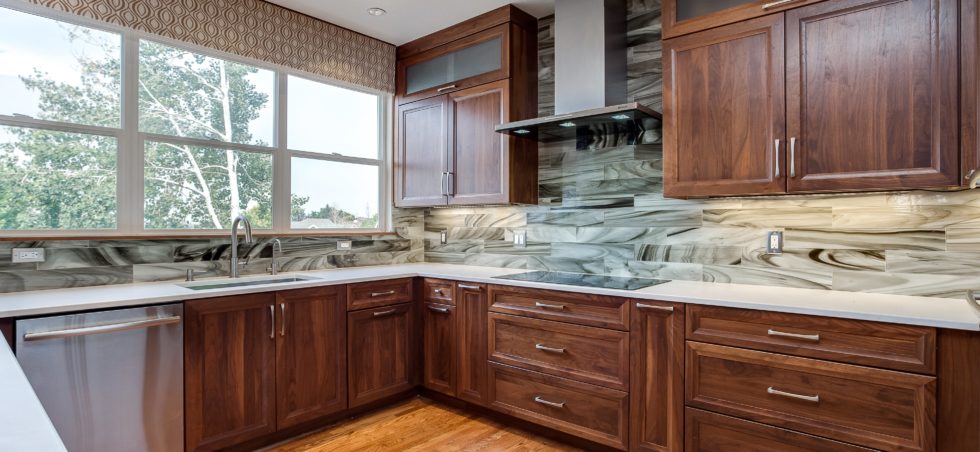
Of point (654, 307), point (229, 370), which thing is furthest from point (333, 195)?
point (654, 307)

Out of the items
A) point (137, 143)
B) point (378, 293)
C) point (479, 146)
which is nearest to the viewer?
point (137, 143)

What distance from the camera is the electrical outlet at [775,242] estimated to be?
96.4 inches

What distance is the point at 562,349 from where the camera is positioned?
255cm

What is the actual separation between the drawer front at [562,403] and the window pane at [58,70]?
2.52m

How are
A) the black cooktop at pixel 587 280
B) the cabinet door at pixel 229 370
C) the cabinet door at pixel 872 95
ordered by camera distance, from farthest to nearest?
the black cooktop at pixel 587 280 < the cabinet door at pixel 229 370 < the cabinet door at pixel 872 95

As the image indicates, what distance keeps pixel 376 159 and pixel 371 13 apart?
1.09m

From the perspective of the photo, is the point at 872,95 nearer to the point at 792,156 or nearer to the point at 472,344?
the point at 792,156

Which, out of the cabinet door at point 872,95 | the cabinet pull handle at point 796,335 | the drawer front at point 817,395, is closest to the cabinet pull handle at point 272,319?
the drawer front at point 817,395

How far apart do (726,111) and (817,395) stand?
1.25 meters

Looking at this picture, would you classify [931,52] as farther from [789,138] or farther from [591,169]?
[591,169]

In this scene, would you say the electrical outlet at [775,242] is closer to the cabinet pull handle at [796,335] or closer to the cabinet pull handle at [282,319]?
the cabinet pull handle at [796,335]

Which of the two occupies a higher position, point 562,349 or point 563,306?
point 563,306

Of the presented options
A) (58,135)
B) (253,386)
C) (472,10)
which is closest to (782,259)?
(472,10)

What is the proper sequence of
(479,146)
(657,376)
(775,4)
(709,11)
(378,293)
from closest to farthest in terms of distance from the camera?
(775,4) < (657,376) < (709,11) < (378,293) < (479,146)
